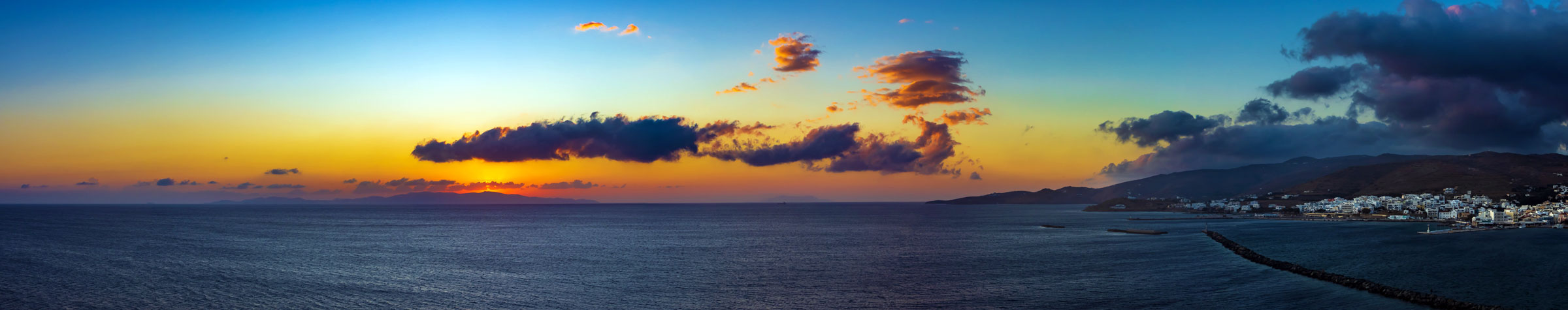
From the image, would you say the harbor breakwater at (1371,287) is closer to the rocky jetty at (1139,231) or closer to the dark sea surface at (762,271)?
the dark sea surface at (762,271)

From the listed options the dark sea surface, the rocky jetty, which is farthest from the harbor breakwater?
the rocky jetty

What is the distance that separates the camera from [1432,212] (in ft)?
573

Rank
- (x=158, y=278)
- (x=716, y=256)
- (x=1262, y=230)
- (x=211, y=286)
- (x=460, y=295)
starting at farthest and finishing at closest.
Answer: (x=1262, y=230) < (x=716, y=256) < (x=158, y=278) < (x=211, y=286) < (x=460, y=295)

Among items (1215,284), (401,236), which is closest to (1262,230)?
(1215,284)

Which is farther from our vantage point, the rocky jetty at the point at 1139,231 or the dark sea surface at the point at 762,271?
the rocky jetty at the point at 1139,231

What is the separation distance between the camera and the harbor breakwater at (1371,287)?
39181 mm

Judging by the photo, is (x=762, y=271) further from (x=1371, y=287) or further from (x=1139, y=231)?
(x=1139, y=231)

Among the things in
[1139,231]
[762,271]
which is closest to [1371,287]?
[762,271]

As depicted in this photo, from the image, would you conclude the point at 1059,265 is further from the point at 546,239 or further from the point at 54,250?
the point at 54,250

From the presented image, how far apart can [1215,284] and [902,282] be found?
1992 cm

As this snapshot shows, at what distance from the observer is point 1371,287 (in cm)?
4603

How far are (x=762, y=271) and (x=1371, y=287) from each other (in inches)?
1554

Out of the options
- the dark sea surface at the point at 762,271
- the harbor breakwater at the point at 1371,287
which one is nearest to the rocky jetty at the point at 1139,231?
the dark sea surface at the point at 762,271

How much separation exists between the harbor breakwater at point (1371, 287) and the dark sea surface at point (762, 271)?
1.15 meters
